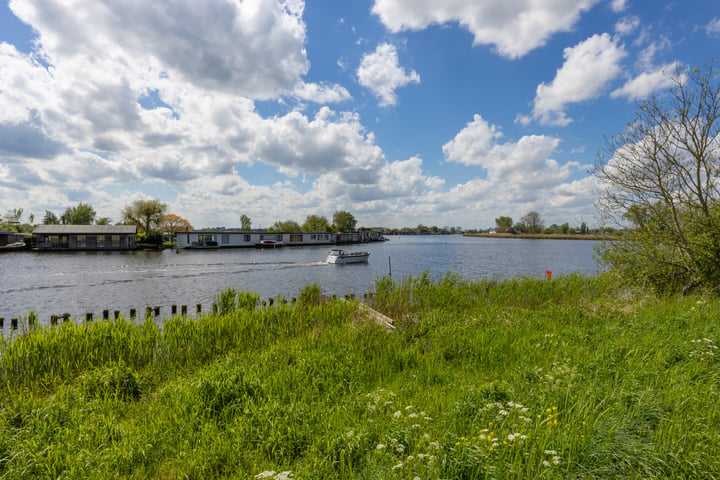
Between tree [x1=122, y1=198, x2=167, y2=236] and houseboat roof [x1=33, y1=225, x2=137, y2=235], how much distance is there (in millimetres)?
9857

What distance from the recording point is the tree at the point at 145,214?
64.1 metres

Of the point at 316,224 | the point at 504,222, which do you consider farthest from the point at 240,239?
the point at 504,222

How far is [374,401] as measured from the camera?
435 centimetres

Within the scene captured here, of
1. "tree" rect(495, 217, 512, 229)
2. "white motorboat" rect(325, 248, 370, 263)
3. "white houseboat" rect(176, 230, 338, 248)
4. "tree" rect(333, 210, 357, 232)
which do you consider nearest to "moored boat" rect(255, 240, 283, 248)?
"white houseboat" rect(176, 230, 338, 248)

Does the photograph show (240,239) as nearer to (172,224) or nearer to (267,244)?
(267,244)

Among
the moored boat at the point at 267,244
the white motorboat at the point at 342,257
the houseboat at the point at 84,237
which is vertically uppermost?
the houseboat at the point at 84,237

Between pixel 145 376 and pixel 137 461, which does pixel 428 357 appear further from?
pixel 145 376

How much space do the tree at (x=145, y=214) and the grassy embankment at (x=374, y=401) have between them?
67.4 m

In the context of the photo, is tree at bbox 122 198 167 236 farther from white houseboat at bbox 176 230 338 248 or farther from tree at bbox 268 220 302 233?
tree at bbox 268 220 302 233

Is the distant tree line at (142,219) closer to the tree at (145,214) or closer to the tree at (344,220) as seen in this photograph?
the tree at (145,214)

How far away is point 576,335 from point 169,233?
7997 cm

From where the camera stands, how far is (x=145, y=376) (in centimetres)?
659

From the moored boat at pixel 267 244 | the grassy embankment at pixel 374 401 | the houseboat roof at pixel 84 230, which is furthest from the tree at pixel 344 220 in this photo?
the grassy embankment at pixel 374 401

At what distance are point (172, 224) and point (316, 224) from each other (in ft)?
135
